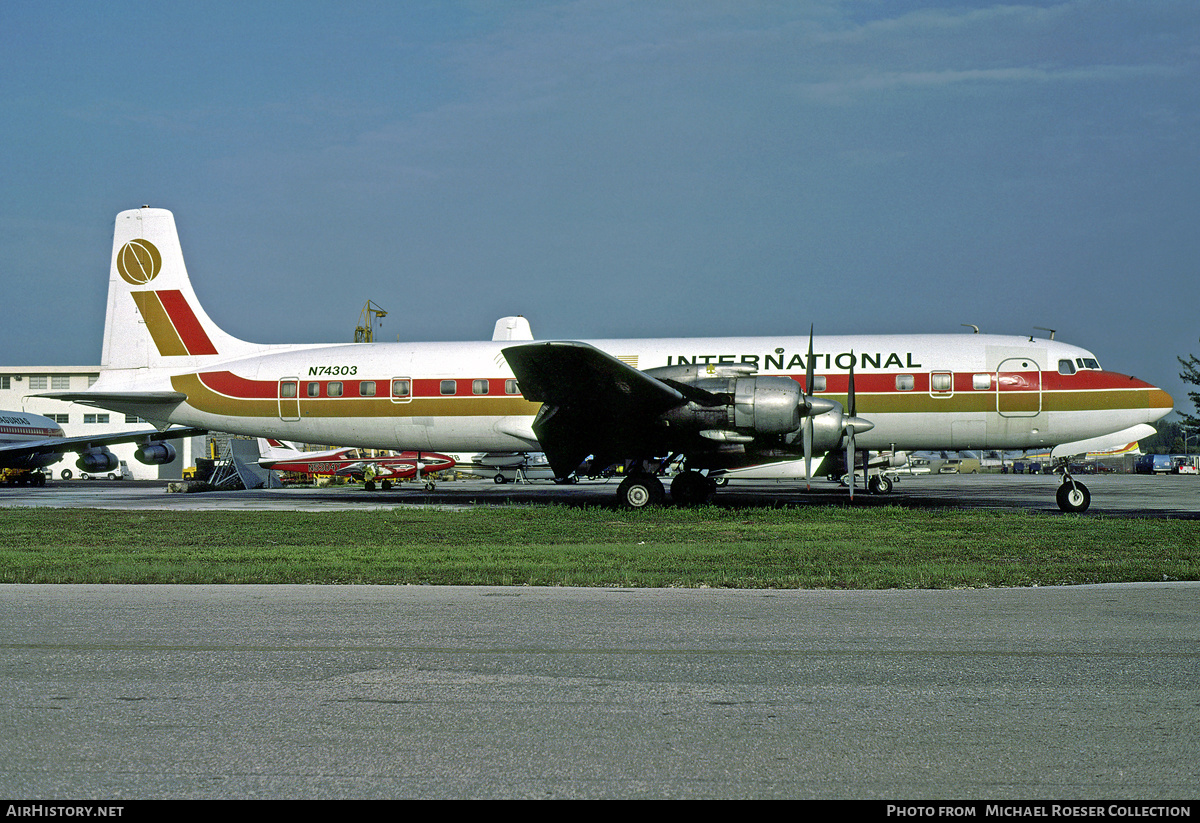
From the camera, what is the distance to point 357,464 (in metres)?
45.8

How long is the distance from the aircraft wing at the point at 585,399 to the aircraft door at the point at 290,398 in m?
7.21

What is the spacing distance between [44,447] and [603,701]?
165 feet

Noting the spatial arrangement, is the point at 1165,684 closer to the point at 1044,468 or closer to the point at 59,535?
the point at 59,535

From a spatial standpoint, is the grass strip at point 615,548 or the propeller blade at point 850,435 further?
the propeller blade at point 850,435

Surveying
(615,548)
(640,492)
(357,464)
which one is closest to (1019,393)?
(640,492)

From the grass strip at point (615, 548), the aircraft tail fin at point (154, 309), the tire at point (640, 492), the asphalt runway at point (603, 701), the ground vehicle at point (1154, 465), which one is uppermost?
the aircraft tail fin at point (154, 309)

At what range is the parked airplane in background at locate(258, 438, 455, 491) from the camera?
141 feet

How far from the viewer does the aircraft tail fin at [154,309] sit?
26.7m

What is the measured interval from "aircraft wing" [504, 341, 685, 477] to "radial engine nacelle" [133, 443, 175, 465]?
1072 inches

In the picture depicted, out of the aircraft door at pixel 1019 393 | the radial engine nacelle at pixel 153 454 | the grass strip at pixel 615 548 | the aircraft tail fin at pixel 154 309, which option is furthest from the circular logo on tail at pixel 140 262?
the aircraft door at pixel 1019 393

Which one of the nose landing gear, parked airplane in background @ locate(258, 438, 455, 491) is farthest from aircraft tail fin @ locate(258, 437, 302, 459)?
the nose landing gear

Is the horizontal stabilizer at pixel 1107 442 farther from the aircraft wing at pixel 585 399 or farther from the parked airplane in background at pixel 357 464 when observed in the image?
the parked airplane in background at pixel 357 464
